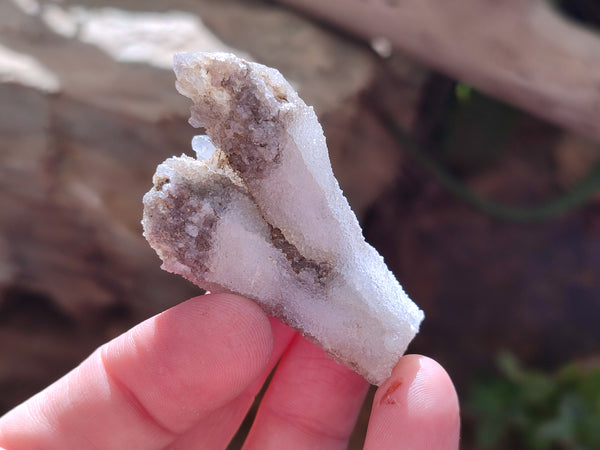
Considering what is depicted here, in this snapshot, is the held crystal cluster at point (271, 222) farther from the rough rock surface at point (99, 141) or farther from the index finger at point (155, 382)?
the rough rock surface at point (99, 141)

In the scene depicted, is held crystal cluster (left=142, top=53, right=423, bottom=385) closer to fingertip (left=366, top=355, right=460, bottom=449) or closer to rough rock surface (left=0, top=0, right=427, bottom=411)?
fingertip (left=366, top=355, right=460, bottom=449)

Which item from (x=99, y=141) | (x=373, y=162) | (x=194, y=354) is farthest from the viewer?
(x=373, y=162)

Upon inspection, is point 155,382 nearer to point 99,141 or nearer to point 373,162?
point 99,141

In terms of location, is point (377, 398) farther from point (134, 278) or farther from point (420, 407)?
point (134, 278)

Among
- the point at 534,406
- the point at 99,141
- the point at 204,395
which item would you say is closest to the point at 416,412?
the point at 204,395

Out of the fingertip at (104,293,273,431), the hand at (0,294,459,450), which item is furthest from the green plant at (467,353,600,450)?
the fingertip at (104,293,273,431)

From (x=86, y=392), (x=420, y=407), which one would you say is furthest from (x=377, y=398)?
(x=86, y=392)
